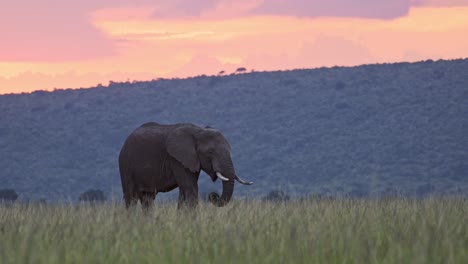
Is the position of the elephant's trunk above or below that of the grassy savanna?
above

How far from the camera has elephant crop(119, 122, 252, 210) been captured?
16047 mm

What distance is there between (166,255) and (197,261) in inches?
21.1

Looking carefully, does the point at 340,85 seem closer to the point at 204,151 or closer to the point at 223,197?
the point at 204,151

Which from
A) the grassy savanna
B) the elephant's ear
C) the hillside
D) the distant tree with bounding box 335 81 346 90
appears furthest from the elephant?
the distant tree with bounding box 335 81 346 90

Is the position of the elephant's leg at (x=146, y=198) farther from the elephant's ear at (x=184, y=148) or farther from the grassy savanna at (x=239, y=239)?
the grassy savanna at (x=239, y=239)

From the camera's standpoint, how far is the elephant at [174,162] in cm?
1605

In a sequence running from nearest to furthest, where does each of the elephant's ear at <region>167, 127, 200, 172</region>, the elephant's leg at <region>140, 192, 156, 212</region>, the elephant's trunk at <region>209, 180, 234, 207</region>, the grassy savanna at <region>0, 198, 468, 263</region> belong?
the grassy savanna at <region>0, 198, 468, 263</region>
the elephant's trunk at <region>209, 180, 234, 207</region>
the elephant's ear at <region>167, 127, 200, 172</region>
the elephant's leg at <region>140, 192, 156, 212</region>

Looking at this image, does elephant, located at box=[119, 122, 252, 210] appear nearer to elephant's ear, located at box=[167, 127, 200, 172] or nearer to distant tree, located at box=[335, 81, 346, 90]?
elephant's ear, located at box=[167, 127, 200, 172]

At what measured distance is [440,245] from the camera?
324 inches

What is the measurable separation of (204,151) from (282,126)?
212 ft

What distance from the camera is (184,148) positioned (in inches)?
648

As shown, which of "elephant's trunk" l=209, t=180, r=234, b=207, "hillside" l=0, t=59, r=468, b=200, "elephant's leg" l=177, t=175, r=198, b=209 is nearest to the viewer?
"elephant's trunk" l=209, t=180, r=234, b=207

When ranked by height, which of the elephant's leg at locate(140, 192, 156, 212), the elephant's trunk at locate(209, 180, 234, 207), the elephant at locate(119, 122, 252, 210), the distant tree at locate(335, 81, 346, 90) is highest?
the distant tree at locate(335, 81, 346, 90)

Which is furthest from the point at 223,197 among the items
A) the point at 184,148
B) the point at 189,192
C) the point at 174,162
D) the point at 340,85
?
the point at 340,85
